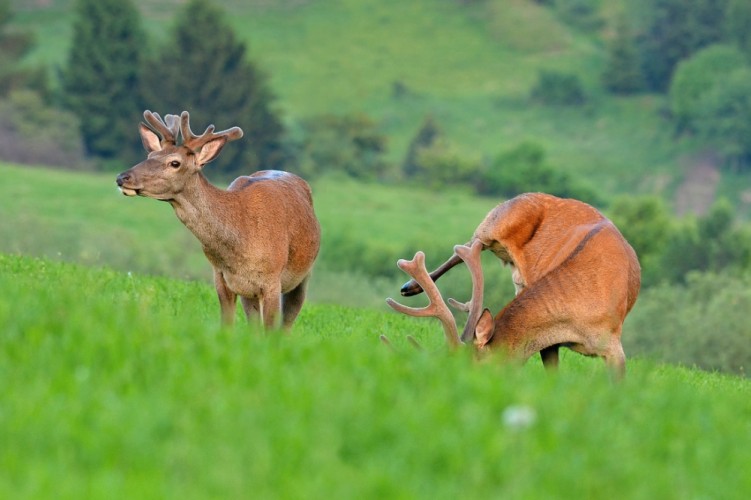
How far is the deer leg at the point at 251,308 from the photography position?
1389 cm

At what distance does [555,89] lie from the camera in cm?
13425

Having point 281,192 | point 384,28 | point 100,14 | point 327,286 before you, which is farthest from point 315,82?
point 281,192

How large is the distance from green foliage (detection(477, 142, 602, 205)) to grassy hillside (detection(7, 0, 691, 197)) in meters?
4.38

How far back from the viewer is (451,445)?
23.2ft

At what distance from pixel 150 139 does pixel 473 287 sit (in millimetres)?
3201

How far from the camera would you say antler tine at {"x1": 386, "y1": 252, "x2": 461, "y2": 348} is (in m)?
11.9

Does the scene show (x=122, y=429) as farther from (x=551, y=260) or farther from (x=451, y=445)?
(x=551, y=260)

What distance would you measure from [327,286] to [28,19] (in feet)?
284

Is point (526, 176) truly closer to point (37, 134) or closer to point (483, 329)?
point (37, 134)

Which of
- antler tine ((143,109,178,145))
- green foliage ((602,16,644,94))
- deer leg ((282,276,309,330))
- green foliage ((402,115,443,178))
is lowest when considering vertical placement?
green foliage ((602,16,644,94))

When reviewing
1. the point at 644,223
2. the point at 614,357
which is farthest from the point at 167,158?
the point at 644,223

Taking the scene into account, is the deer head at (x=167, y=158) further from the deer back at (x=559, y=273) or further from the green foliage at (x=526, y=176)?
the green foliage at (x=526, y=176)

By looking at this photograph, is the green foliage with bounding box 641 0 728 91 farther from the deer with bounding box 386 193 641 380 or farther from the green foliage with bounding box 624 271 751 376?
the deer with bounding box 386 193 641 380

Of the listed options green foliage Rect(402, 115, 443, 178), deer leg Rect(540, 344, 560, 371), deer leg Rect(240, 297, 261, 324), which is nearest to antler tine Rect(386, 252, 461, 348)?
deer leg Rect(540, 344, 560, 371)
